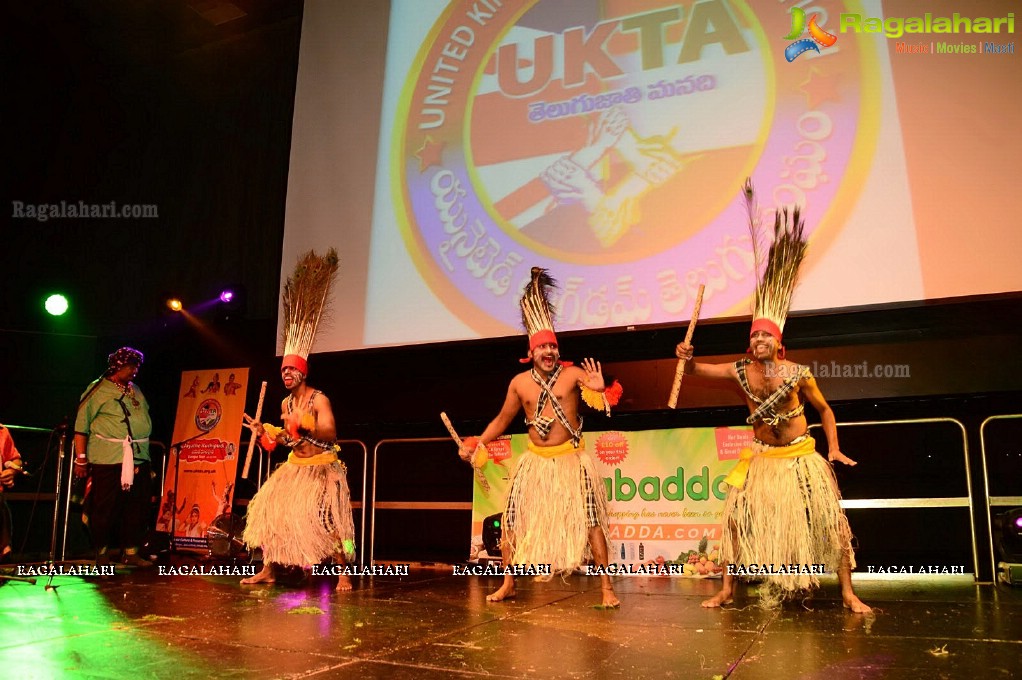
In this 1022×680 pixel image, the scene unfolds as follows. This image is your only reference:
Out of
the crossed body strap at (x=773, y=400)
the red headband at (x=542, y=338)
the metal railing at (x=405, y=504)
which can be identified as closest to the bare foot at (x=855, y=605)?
the crossed body strap at (x=773, y=400)

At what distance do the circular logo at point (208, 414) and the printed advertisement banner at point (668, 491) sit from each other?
2958 millimetres

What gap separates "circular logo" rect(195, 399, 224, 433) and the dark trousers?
38.8 inches

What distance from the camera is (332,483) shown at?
15.3 feet

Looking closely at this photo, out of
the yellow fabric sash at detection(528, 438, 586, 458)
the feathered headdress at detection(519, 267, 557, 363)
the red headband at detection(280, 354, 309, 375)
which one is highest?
the feathered headdress at detection(519, 267, 557, 363)

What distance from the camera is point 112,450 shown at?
551 cm

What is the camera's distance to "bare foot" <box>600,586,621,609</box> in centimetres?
368

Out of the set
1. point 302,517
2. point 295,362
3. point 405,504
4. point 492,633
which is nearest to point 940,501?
point 492,633

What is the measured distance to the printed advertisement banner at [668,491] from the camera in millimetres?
4898

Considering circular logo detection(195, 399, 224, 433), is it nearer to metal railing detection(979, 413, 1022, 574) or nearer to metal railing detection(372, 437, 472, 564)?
metal railing detection(372, 437, 472, 564)

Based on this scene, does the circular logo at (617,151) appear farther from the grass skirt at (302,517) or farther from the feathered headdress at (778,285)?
the grass skirt at (302,517)

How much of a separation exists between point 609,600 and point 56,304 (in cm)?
606

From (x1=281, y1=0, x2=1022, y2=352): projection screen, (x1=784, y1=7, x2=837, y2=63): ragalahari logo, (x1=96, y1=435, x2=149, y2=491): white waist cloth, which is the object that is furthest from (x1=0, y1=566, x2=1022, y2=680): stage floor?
(x1=784, y1=7, x2=837, y2=63): ragalahari logo

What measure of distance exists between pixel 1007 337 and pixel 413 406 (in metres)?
4.00

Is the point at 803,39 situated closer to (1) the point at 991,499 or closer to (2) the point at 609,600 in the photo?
(1) the point at 991,499
